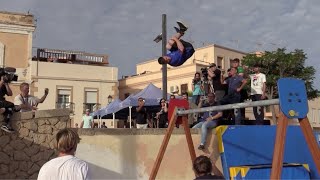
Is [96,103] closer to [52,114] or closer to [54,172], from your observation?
[52,114]

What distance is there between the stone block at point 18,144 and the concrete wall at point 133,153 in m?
1.44

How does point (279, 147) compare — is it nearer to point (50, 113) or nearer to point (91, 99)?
point (50, 113)

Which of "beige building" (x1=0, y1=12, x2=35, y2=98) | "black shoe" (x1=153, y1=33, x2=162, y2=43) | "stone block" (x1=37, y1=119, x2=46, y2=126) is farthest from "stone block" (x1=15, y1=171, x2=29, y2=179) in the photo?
"beige building" (x1=0, y1=12, x2=35, y2=98)

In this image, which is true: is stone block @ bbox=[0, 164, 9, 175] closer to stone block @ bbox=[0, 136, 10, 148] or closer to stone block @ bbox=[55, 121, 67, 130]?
stone block @ bbox=[0, 136, 10, 148]

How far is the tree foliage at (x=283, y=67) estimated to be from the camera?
34.9 metres

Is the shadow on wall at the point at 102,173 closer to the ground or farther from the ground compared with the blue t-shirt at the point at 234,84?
closer to the ground

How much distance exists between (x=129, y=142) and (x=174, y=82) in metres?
39.1

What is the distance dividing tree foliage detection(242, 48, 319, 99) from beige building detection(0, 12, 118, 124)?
1392 centimetres

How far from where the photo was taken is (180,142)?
9258 millimetres

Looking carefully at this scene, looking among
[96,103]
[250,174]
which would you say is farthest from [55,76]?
[250,174]

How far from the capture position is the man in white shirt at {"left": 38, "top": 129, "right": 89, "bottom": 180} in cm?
365

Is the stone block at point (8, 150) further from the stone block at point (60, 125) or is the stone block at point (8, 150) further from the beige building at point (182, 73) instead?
the beige building at point (182, 73)

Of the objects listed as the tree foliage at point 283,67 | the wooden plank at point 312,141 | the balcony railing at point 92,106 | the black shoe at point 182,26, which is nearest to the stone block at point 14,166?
the black shoe at point 182,26

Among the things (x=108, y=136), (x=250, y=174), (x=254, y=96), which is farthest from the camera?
(x=254, y=96)
